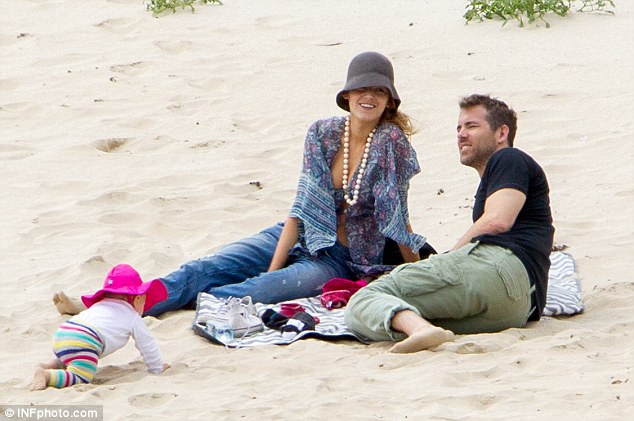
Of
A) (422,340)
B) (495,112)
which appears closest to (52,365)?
(422,340)

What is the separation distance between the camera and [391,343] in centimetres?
581

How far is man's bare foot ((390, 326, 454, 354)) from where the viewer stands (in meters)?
5.47

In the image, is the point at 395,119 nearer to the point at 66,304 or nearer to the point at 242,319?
the point at 242,319

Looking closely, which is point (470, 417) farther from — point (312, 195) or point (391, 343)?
point (312, 195)

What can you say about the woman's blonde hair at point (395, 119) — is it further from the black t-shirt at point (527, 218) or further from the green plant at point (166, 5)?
the green plant at point (166, 5)

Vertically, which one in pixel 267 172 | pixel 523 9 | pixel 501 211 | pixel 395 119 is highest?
pixel 523 9

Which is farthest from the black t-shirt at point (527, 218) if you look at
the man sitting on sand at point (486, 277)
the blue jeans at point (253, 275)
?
the blue jeans at point (253, 275)

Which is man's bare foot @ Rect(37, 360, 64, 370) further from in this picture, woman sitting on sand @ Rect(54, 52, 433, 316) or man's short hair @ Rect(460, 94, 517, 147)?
man's short hair @ Rect(460, 94, 517, 147)

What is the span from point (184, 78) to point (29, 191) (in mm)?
2694

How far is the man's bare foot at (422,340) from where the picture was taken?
5473 millimetres

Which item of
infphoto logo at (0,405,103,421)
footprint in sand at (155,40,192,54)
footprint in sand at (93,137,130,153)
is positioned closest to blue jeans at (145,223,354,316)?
infphoto logo at (0,405,103,421)

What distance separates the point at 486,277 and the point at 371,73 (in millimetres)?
1343

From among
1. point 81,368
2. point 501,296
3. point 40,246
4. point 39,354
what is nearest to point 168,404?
point 81,368

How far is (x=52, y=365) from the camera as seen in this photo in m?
5.36
